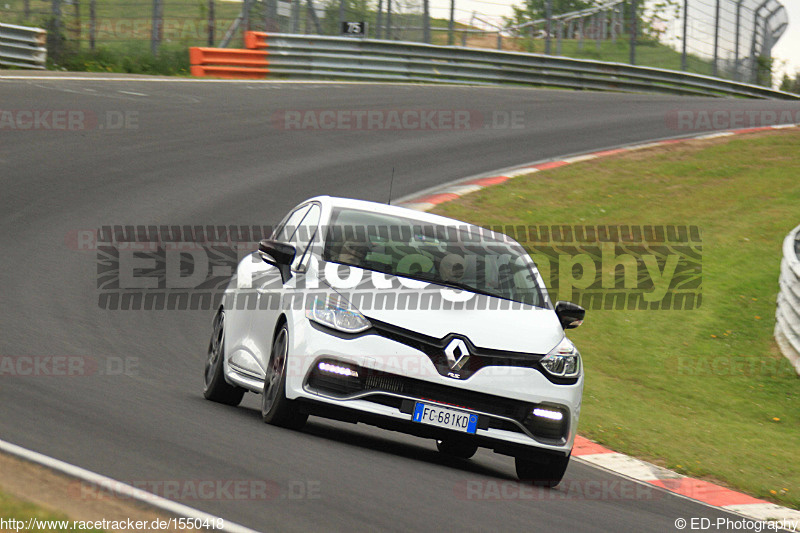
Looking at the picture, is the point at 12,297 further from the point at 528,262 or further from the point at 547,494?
the point at 547,494

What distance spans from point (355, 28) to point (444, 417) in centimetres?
2701

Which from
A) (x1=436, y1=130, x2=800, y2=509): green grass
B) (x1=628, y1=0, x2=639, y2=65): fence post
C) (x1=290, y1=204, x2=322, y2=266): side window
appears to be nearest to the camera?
(x1=290, y1=204, x2=322, y2=266): side window

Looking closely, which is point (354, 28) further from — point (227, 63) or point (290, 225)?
point (290, 225)

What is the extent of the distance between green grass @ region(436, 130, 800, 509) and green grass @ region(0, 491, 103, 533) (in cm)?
583

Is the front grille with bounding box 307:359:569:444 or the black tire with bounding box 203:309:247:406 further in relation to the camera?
the black tire with bounding box 203:309:247:406

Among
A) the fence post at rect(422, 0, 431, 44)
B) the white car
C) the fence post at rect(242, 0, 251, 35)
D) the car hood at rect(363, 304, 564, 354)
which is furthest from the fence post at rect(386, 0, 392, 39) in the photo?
the car hood at rect(363, 304, 564, 354)

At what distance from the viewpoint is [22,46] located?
26438 mm

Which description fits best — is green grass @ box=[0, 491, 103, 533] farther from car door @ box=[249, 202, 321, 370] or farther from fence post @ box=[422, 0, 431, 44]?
fence post @ box=[422, 0, 431, 44]

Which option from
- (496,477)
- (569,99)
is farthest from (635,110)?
(496,477)

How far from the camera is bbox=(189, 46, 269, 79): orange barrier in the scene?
2867 centimetres

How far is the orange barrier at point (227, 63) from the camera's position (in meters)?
28.7

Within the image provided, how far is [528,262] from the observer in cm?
889

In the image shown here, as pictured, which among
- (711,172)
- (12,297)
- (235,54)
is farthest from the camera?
(235,54)

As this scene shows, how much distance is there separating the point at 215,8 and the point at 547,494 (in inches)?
976
